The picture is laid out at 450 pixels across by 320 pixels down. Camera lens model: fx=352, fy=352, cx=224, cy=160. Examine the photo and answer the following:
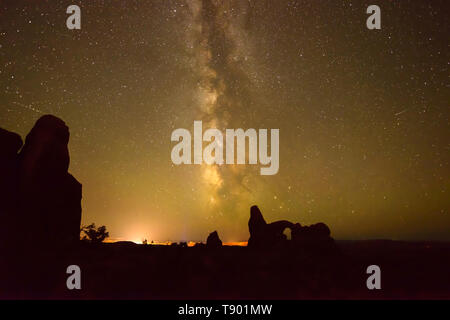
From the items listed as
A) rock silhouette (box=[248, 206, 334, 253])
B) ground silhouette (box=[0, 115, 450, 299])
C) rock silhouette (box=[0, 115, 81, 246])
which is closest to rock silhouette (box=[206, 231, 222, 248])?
rock silhouette (box=[248, 206, 334, 253])

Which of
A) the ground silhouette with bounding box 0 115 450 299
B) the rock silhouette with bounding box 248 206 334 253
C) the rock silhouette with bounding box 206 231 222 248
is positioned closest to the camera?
the ground silhouette with bounding box 0 115 450 299

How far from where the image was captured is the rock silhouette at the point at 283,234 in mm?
37938

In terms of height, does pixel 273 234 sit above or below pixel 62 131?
below

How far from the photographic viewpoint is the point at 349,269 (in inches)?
1398

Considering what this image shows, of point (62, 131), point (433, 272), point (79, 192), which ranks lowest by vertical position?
point (433, 272)

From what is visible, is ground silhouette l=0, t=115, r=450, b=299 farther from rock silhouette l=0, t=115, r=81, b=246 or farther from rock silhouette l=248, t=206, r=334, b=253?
rock silhouette l=248, t=206, r=334, b=253

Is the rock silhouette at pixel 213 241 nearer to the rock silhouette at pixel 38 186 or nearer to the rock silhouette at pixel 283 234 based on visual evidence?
the rock silhouette at pixel 283 234

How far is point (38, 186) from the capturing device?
27.0 metres

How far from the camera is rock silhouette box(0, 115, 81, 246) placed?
25.7m

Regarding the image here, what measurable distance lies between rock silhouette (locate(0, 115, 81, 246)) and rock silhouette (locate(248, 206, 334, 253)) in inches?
880

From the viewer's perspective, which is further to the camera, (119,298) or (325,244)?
(325,244)
